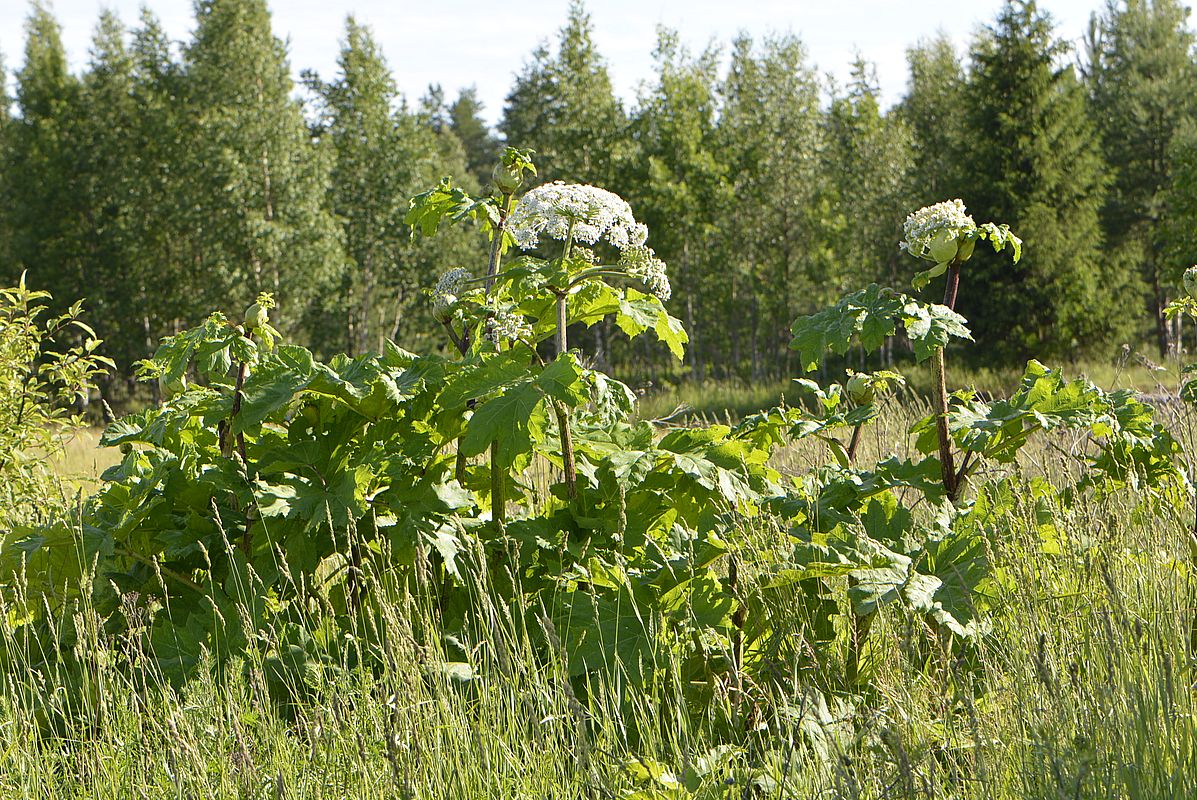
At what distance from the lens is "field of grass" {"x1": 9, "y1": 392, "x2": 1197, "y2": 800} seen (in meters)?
1.88

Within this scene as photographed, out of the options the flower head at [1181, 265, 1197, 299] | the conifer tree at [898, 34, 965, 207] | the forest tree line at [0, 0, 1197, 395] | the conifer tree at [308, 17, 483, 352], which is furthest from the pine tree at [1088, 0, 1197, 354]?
the flower head at [1181, 265, 1197, 299]

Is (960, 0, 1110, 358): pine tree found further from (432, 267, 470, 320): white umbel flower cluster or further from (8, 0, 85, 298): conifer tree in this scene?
(8, 0, 85, 298): conifer tree

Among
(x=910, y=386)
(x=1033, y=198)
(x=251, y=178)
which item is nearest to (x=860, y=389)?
(x=910, y=386)

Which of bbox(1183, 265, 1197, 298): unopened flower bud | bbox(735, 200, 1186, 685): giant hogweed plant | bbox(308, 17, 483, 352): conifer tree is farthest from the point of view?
bbox(308, 17, 483, 352): conifer tree

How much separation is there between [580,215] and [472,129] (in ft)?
230

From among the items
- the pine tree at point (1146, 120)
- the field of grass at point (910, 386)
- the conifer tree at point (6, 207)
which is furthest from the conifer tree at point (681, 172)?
the conifer tree at point (6, 207)

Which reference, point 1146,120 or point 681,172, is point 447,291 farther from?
point 1146,120

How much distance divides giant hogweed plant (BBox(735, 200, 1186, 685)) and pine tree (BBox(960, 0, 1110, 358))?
17921 mm

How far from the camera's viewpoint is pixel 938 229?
2.72 m

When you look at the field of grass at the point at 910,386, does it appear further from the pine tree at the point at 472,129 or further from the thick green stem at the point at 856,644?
the pine tree at the point at 472,129

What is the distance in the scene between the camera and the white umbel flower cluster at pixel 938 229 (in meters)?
2.68

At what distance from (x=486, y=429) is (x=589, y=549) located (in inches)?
22.0

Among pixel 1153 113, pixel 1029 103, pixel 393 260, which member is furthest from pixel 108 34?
pixel 1153 113

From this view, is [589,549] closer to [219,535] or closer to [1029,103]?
[219,535]
